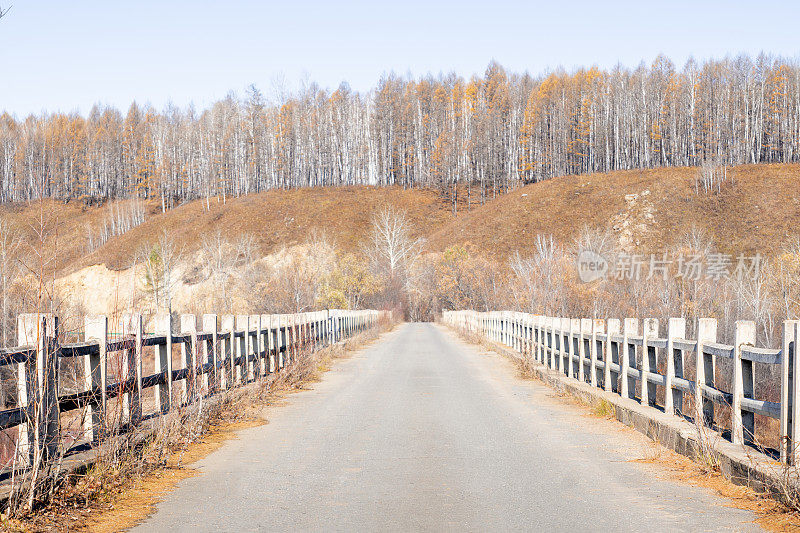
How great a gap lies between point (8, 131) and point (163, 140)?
36036mm

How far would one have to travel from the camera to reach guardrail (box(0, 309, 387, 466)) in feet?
20.6

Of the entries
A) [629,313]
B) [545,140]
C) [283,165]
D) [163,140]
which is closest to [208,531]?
[629,313]

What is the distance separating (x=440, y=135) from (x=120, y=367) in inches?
4930

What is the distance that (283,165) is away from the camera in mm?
130625

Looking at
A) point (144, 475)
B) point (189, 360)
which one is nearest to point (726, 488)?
point (144, 475)

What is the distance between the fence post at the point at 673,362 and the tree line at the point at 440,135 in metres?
101

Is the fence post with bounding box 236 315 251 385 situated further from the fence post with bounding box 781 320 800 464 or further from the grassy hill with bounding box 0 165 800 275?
the grassy hill with bounding box 0 165 800 275

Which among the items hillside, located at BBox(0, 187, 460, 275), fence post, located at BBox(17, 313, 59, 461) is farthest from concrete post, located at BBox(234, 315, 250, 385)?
hillside, located at BBox(0, 187, 460, 275)

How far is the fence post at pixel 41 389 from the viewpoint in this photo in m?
6.20

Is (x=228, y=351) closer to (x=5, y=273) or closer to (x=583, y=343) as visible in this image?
(x=583, y=343)

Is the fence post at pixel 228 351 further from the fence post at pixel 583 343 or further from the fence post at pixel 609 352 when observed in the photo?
the fence post at pixel 583 343

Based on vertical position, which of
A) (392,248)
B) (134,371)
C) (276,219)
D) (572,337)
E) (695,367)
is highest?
(276,219)

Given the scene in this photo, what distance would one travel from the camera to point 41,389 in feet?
20.2

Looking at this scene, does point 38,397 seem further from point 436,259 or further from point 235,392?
point 436,259
